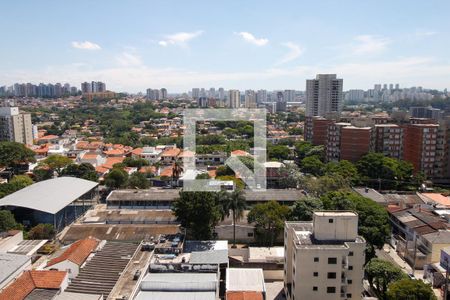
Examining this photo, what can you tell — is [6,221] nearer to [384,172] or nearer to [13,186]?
[13,186]

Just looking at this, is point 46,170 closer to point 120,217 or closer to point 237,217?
point 120,217

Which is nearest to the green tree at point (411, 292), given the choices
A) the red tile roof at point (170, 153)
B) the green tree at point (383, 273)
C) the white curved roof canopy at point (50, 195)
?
the green tree at point (383, 273)

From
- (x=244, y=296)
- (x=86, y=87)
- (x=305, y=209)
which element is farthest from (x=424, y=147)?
(x=86, y=87)

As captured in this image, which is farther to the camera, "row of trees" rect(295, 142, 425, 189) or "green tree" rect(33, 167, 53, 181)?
"green tree" rect(33, 167, 53, 181)

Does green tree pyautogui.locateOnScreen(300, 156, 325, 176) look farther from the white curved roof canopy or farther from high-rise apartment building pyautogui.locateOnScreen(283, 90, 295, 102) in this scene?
high-rise apartment building pyautogui.locateOnScreen(283, 90, 295, 102)

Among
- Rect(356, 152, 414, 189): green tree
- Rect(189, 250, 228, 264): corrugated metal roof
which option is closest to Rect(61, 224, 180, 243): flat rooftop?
Rect(189, 250, 228, 264): corrugated metal roof

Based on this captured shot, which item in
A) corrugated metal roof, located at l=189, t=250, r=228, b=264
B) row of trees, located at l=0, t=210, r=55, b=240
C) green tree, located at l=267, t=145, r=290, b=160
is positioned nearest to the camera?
corrugated metal roof, located at l=189, t=250, r=228, b=264

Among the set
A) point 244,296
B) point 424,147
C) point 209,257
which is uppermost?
point 424,147
